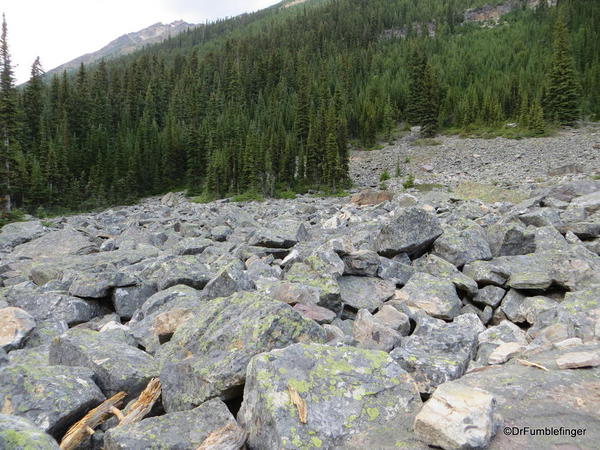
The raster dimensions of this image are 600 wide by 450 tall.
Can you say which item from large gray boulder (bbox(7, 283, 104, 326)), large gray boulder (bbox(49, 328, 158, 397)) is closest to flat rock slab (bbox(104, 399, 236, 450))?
large gray boulder (bbox(49, 328, 158, 397))

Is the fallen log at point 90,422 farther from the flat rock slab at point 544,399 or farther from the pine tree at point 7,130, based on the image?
the pine tree at point 7,130

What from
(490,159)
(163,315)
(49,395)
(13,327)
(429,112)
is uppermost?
(49,395)

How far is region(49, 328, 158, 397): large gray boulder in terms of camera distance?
4184mm

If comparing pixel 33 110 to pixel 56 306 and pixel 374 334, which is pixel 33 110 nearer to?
pixel 56 306

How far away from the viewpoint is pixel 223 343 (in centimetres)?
450

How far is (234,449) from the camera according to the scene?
307 centimetres

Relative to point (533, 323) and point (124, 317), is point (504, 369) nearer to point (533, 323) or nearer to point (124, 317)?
point (533, 323)

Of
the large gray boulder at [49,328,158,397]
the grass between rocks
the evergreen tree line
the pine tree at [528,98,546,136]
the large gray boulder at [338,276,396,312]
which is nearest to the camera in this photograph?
the large gray boulder at [49,328,158,397]

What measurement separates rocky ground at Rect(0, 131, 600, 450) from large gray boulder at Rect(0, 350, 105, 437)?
0.05ft

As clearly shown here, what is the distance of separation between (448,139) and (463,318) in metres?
67.0

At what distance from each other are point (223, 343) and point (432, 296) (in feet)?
13.9

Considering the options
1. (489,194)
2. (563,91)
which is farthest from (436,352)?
(563,91)

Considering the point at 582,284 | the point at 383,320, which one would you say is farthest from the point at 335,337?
the point at 582,284

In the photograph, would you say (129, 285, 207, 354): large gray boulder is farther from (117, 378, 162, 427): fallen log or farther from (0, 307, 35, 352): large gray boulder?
(117, 378, 162, 427): fallen log
